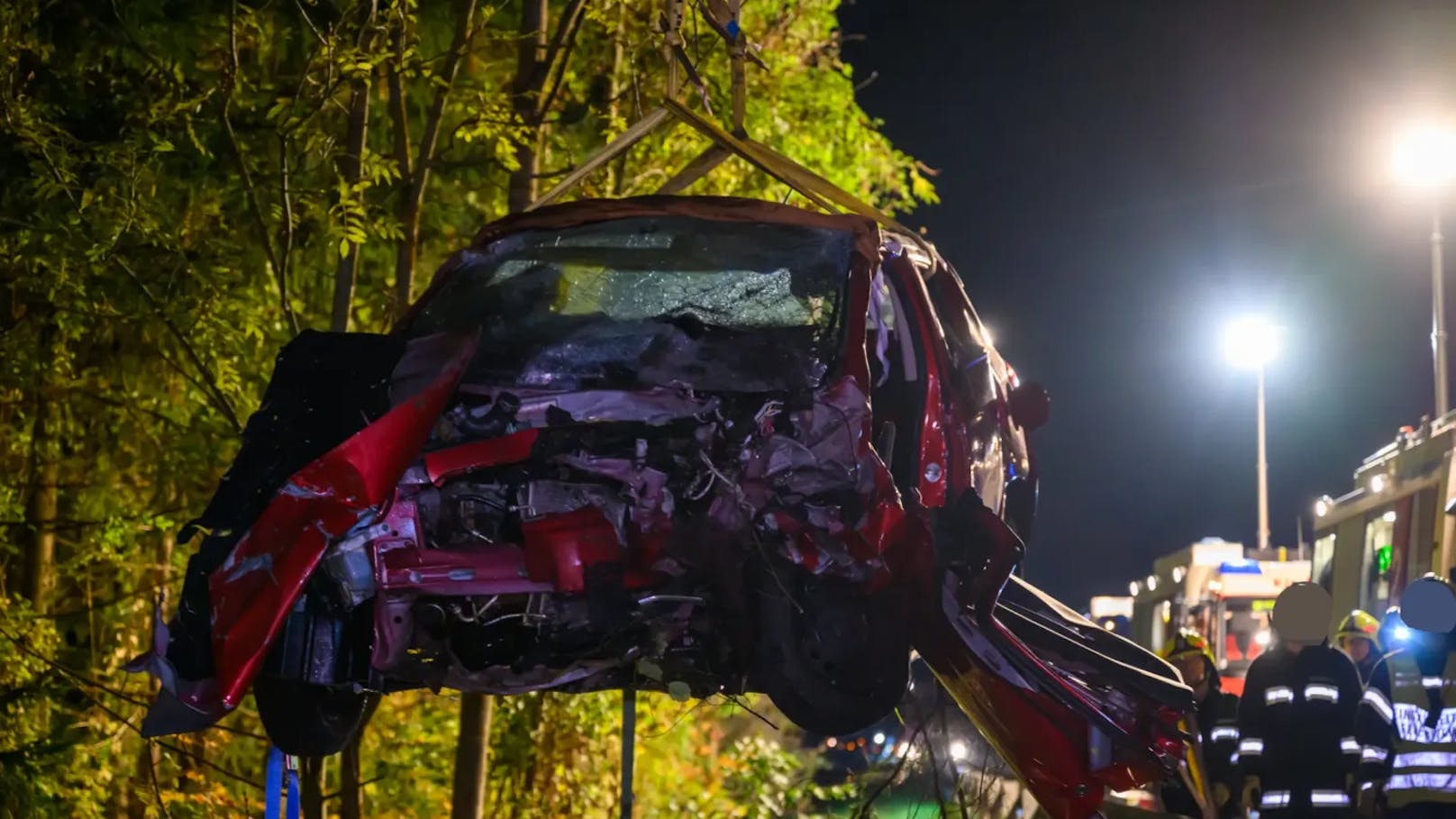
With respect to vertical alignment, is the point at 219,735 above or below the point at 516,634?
below

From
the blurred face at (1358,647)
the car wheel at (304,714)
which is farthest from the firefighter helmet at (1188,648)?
the car wheel at (304,714)

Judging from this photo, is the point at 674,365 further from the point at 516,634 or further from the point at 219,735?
the point at 219,735

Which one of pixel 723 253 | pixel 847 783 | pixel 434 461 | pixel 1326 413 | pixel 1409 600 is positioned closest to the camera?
pixel 434 461

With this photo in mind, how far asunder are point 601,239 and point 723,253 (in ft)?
1.51

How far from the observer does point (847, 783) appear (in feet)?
33.9

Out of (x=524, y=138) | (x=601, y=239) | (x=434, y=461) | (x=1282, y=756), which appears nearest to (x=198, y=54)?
(x=524, y=138)

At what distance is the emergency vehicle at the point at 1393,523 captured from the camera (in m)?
11.8

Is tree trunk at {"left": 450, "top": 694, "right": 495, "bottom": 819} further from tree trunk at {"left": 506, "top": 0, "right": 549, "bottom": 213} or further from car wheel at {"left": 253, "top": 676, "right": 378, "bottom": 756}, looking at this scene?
car wheel at {"left": 253, "top": 676, "right": 378, "bottom": 756}

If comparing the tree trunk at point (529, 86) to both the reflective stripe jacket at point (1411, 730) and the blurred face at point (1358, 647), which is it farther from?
the blurred face at point (1358, 647)

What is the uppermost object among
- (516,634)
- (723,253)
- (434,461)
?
(723,253)

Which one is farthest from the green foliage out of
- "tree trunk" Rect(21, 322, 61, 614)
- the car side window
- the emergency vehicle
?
the emergency vehicle

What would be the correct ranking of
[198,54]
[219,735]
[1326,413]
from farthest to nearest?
[1326,413]
[219,735]
[198,54]

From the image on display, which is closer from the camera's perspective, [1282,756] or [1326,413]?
[1282,756]

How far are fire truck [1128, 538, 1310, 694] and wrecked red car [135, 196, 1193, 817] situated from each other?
1341 centimetres
